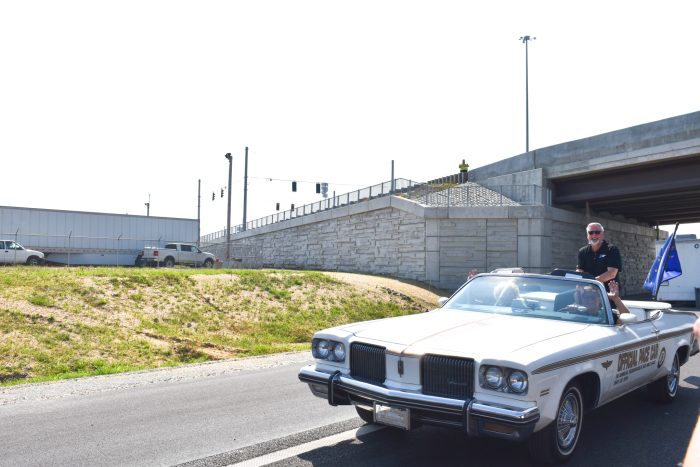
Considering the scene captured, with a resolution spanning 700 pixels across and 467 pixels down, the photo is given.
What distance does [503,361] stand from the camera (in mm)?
3953

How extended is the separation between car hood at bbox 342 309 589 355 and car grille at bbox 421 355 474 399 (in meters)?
0.09

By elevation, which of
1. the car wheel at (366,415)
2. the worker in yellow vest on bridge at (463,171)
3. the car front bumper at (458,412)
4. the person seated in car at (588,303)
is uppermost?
the worker in yellow vest on bridge at (463,171)

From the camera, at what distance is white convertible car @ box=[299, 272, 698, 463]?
3980mm

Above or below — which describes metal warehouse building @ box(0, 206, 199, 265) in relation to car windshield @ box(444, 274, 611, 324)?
above

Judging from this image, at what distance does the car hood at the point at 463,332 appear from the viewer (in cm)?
431

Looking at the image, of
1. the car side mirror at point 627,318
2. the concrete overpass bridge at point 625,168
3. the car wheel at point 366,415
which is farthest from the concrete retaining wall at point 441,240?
the car wheel at point 366,415

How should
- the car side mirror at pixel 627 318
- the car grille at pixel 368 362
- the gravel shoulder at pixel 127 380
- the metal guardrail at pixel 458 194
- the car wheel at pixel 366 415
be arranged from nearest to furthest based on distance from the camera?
the car grille at pixel 368 362
the car side mirror at pixel 627 318
the car wheel at pixel 366 415
the gravel shoulder at pixel 127 380
the metal guardrail at pixel 458 194

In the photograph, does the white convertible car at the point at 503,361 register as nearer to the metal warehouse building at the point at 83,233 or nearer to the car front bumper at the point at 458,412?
the car front bumper at the point at 458,412

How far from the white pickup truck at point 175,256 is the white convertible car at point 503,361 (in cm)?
3065

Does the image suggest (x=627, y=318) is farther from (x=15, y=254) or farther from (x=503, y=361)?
(x=15, y=254)

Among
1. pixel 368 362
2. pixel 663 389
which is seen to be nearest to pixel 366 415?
pixel 368 362

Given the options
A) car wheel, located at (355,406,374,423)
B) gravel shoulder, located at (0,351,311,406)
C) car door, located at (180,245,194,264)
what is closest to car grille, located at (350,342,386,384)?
car wheel, located at (355,406,374,423)

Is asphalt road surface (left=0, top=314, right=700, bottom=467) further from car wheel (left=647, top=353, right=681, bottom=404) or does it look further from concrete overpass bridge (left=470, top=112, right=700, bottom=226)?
concrete overpass bridge (left=470, top=112, right=700, bottom=226)

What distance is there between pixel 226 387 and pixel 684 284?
22717mm
